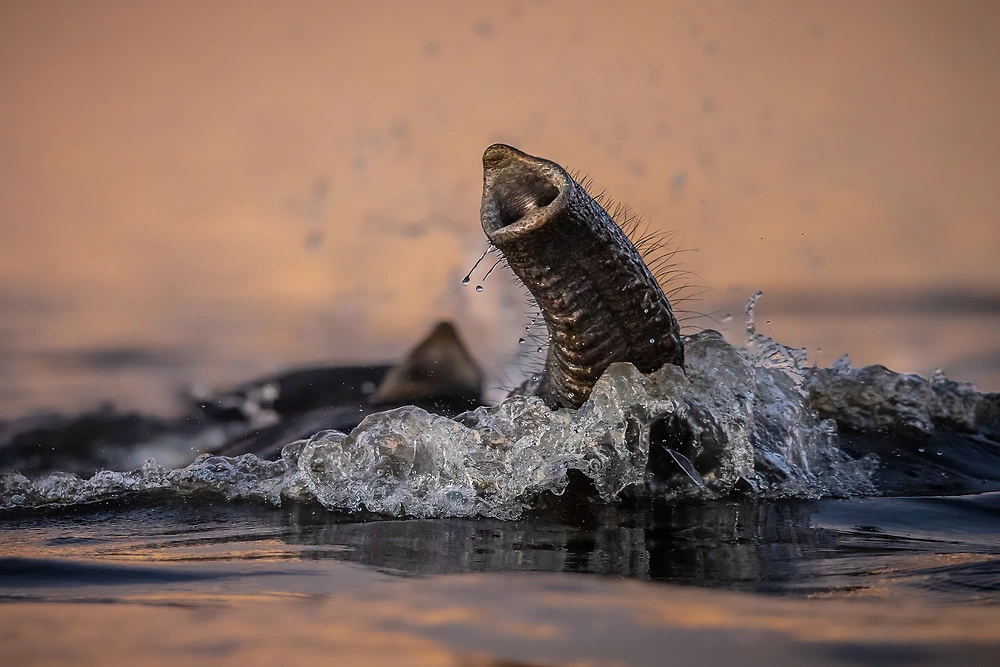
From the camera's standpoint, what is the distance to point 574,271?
2.00 meters

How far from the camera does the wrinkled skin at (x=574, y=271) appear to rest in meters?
1.87

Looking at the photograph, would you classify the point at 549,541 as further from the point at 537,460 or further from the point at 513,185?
the point at 513,185

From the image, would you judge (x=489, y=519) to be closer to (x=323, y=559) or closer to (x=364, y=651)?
(x=323, y=559)

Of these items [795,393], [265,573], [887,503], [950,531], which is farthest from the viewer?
[795,393]

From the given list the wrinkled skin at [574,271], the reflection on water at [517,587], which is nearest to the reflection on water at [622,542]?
the reflection on water at [517,587]

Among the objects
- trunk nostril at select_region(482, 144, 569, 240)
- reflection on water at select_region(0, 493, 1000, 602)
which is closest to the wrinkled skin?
trunk nostril at select_region(482, 144, 569, 240)

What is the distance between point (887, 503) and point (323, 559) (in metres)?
1.42

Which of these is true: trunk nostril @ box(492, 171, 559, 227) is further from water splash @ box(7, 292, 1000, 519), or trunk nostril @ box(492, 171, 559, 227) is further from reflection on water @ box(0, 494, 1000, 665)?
reflection on water @ box(0, 494, 1000, 665)

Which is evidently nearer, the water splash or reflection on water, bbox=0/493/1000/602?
A: reflection on water, bbox=0/493/1000/602

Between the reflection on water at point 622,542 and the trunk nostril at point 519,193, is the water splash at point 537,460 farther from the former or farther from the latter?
the trunk nostril at point 519,193

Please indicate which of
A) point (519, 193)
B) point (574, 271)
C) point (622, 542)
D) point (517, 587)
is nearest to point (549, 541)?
point (622, 542)

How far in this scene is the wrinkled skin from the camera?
6.13ft

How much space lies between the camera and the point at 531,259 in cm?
192

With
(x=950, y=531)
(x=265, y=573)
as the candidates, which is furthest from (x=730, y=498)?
(x=265, y=573)
